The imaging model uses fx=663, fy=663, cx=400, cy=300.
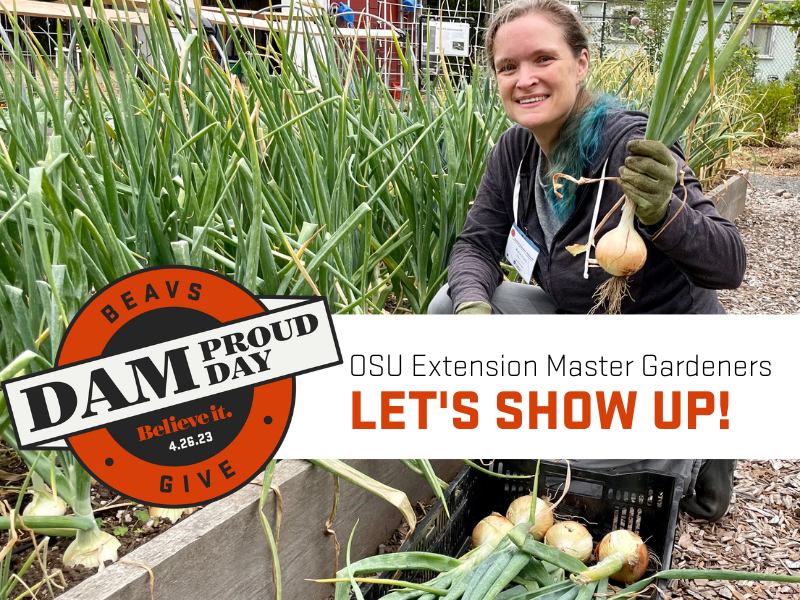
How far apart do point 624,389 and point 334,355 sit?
524mm

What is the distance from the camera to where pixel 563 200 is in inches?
56.2

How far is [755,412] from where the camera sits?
1.21 meters

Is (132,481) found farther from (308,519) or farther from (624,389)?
(624,389)

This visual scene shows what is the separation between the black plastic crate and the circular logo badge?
0.38 meters

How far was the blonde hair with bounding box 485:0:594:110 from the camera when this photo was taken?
4.56 ft

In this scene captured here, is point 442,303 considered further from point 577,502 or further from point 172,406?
point 172,406

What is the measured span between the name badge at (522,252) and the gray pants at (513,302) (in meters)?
0.10

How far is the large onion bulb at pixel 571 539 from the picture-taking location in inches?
45.9

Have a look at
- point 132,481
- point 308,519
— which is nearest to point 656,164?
point 308,519

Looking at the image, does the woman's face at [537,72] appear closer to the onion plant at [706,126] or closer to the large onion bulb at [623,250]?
the large onion bulb at [623,250]

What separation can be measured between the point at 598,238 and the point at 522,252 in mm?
226

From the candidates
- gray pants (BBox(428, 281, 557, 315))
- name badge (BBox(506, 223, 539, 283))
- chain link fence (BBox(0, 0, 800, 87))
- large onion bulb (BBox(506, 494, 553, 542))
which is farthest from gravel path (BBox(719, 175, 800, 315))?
large onion bulb (BBox(506, 494, 553, 542))

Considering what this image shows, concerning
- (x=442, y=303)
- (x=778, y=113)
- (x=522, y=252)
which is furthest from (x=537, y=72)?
(x=778, y=113)

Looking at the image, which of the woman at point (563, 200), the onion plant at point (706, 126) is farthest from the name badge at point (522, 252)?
the onion plant at point (706, 126)
